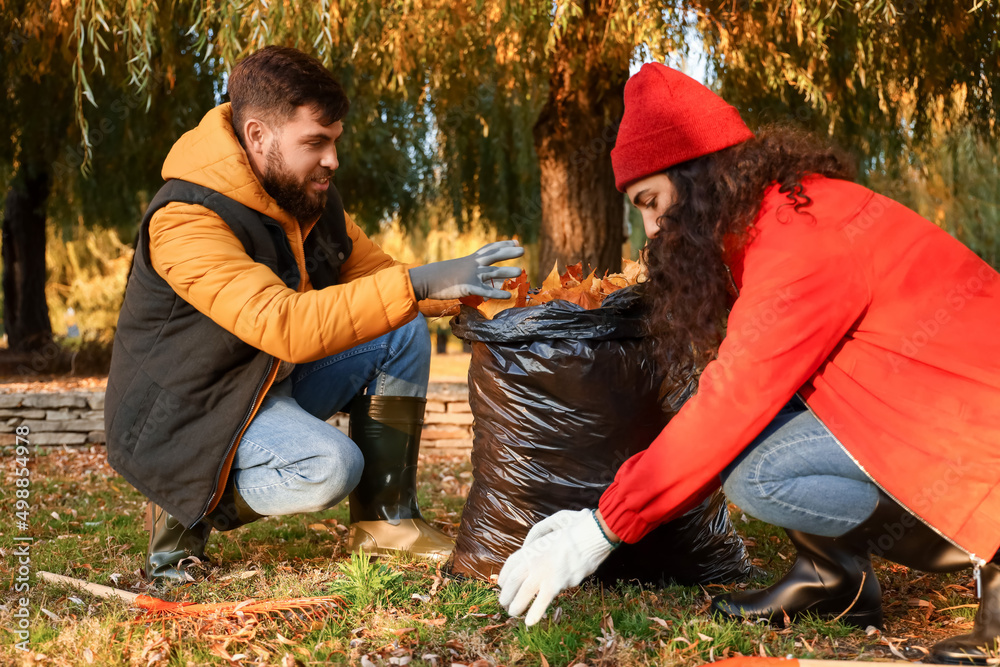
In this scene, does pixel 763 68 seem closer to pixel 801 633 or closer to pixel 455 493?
pixel 455 493

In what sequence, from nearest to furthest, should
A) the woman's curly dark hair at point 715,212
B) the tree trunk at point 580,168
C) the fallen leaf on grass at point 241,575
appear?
the woman's curly dark hair at point 715,212, the fallen leaf on grass at point 241,575, the tree trunk at point 580,168

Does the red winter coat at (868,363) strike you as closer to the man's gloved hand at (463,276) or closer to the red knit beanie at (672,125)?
the red knit beanie at (672,125)

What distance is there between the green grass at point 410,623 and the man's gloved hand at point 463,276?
759 millimetres

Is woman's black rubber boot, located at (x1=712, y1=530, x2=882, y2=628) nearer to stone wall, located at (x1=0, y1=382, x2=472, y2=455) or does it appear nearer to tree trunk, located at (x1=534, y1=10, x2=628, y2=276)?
tree trunk, located at (x1=534, y1=10, x2=628, y2=276)

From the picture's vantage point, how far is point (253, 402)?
7.42 feet

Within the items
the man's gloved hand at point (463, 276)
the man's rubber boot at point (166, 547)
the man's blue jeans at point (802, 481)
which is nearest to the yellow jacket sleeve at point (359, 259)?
the man's gloved hand at point (463, 276)

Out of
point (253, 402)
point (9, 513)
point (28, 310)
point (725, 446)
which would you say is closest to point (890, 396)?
point (725, 446)

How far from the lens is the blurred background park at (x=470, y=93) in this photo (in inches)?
165

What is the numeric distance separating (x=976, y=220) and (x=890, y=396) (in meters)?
9.85

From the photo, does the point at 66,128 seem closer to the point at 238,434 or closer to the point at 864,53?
the point at 238,434

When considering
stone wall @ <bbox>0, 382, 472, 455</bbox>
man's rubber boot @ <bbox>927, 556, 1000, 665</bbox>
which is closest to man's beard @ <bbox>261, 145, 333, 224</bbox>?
man's rubber boot @ <bbox>927, 556, 1000, 665</bbox>

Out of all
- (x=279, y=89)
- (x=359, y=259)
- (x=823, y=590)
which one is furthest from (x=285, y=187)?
(x=823, y=590)

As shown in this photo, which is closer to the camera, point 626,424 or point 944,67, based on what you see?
point 626,424

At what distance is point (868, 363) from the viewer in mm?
1788
